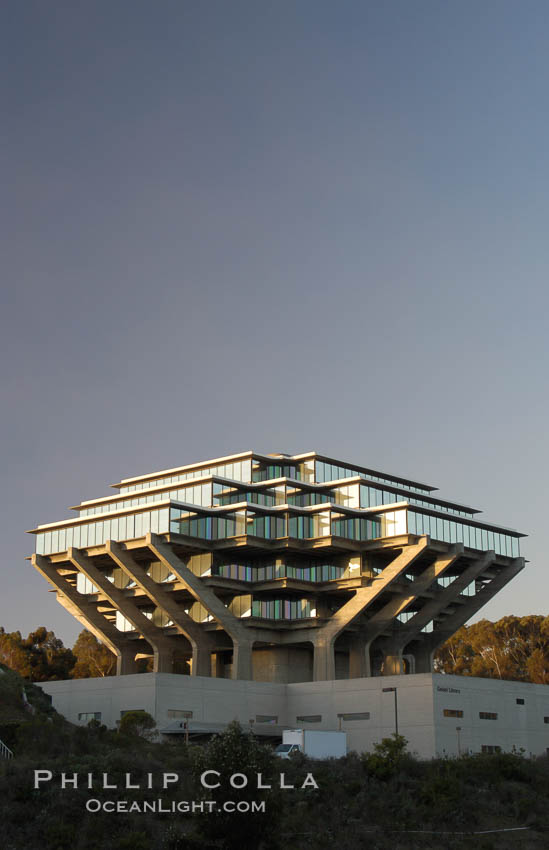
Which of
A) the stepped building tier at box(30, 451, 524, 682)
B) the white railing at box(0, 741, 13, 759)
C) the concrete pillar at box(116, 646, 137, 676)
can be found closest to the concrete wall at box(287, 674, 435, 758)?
the stepped building tier at box(30, 451, 524, 682)

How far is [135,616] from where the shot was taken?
96.1 meters

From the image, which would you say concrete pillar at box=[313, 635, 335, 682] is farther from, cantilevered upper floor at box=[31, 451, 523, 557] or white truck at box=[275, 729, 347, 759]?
white truck at box=[275, 729, 347, 759]

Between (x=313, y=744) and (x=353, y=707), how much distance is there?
52.0 feet

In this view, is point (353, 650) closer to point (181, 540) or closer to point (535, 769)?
point (181, 540)

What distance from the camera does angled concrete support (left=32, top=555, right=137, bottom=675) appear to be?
Result: 101 m

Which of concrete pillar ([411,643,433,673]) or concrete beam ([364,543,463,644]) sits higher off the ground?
concrete beam ([364,543,463,644])

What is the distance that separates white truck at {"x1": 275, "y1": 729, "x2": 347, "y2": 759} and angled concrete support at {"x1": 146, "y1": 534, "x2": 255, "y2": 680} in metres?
21.7

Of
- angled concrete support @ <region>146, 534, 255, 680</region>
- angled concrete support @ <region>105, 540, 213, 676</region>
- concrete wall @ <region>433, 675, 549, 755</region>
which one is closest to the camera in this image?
concrete wall @ <region>433, 675, 549, 755</region>

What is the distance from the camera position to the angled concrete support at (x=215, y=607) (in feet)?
292

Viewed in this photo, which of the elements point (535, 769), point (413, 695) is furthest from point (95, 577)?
point (535, 769)

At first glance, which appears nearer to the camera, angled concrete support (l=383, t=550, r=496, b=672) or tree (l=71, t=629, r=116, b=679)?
angled concrete support (l=383, t=550, r=496, b=672)

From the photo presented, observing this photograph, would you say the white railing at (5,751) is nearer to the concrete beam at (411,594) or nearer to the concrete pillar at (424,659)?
the concrete beam at (411,594)

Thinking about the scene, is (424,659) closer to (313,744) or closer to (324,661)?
(324,661)

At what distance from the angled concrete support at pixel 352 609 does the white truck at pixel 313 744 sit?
21.2 metres
